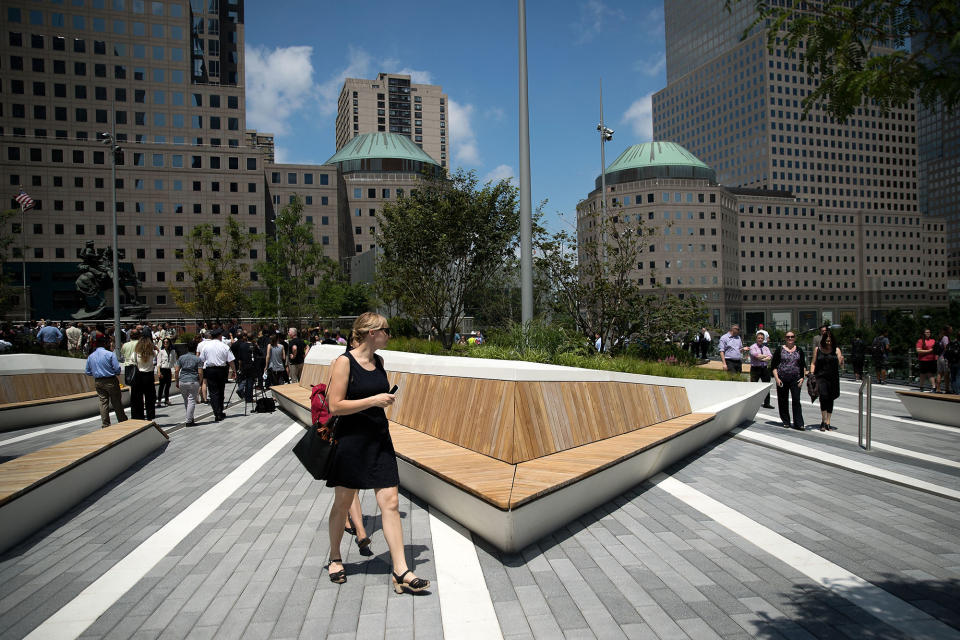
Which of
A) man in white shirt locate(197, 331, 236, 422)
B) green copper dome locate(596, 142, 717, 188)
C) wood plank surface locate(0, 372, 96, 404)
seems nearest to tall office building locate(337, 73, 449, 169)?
green copper dome locate(596, 142, 717, 188)

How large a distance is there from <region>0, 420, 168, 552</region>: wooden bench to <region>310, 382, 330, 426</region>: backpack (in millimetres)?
3016

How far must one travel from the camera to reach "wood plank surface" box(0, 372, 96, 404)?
13367 mm

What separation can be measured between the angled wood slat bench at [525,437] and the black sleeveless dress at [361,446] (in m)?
0.93

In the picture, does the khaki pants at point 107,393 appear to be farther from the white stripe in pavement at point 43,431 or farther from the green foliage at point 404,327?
the green foliage at point 404,327

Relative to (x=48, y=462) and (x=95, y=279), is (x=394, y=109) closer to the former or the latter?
(x=95, y=279)

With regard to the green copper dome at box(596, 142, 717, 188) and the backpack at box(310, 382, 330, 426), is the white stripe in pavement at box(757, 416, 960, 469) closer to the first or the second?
the backpack at box(310, 382, 330, 426)

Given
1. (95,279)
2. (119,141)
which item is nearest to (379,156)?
(119,141)

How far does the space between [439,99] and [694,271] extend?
4292 inches

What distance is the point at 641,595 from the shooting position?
4.20 meters

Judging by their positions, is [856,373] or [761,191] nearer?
[856,373]

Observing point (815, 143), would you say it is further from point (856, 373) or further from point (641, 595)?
point (641, 595)

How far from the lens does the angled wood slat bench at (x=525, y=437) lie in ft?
16.6

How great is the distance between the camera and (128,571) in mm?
4727

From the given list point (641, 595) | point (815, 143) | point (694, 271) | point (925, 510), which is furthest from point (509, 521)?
point (815, 143)
